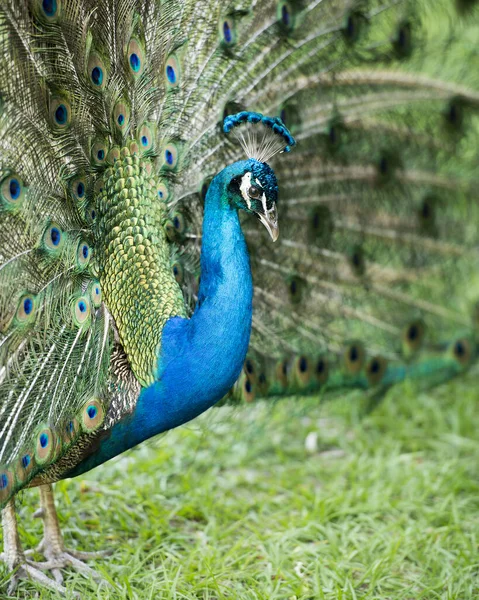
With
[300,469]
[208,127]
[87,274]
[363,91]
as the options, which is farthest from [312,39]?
[300,469]

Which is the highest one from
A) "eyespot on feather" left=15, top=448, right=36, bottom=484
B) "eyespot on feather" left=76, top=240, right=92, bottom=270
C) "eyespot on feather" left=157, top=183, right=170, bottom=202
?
"eyespot on feather" left=157, top=183, right=170, bottom=202

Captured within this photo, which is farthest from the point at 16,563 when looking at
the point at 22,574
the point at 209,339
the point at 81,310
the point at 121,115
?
the point at 121,115

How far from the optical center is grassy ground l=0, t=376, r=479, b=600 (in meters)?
2.65

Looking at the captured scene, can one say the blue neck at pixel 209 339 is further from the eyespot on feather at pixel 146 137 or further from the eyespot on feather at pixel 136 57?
the eyespot on feather at pixel 136 57

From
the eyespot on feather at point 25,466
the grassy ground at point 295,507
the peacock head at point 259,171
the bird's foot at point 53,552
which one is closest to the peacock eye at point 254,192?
the peacock head at point 259,171

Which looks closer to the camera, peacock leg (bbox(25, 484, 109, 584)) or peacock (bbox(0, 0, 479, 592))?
peacock (bbox(0, 0, 479, 592))

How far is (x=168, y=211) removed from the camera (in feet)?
8.07

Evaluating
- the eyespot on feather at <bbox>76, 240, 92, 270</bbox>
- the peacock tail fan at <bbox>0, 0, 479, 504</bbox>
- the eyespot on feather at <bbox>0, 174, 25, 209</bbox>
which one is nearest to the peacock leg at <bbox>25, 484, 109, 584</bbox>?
the peacock tail fan at <bbox>0, 0, 479, 504</bbox>

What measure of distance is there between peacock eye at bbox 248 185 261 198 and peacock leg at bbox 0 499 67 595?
48.7 inches

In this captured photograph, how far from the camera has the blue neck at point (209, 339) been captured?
2.20m

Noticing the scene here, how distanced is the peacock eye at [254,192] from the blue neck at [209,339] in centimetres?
8

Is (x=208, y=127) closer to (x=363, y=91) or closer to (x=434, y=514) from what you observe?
(x=363, y=91)

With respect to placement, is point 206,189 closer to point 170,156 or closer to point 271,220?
point 170,156

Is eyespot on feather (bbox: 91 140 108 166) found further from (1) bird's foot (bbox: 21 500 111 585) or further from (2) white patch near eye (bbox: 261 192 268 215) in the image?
(1) bird's foot (bbox: 21 500 111 585)
